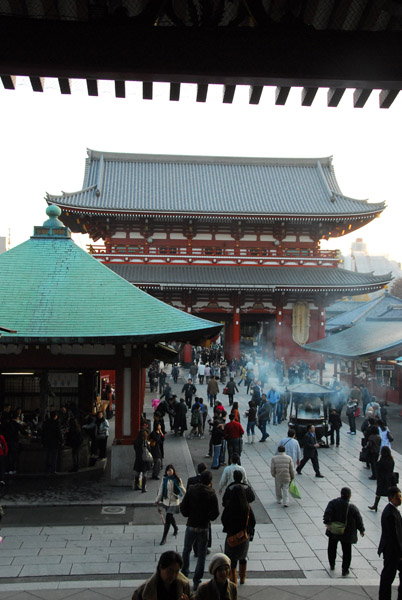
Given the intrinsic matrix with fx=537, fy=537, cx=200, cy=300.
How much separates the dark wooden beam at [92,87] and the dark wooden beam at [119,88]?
7.4 inches

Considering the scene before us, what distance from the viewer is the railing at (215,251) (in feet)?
119

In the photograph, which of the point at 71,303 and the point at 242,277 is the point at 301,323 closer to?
the point at 242,277

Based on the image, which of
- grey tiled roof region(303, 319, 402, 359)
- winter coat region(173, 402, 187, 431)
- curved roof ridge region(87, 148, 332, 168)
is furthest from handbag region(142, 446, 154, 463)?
curved roof ridge region(87, 148, 332, 168)

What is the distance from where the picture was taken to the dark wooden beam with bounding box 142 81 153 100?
517 centimetres

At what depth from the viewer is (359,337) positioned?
29922 mm

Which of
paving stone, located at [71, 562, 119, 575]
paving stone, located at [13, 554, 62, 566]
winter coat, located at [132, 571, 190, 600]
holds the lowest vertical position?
paving stone, located at [71, 562, 119, 575]

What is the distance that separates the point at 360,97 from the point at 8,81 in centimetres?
341

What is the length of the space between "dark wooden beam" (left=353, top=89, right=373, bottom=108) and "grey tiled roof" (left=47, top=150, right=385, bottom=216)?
3037cm

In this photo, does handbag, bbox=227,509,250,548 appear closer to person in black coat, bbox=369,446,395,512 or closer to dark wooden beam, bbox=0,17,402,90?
person in black coat, bbox=369,446,395,512

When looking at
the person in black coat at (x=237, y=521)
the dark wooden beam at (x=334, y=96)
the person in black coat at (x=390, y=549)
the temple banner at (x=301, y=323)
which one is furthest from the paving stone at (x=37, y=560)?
the temple banner at (x=301, y=323)

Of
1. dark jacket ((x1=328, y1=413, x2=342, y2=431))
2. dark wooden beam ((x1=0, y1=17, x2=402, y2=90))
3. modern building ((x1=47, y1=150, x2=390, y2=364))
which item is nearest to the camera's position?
dark wooden beam ((x1=0, y1=17, x2=402, y2=90))

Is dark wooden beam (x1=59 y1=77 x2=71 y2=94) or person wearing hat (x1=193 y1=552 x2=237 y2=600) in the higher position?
dark wooden beam (x1=59 y1=77 x2=71 y2=94)

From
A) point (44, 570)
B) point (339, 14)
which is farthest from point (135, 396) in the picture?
point (339, 14)

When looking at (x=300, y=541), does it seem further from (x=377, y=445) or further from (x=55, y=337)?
(x=55, y=337)
